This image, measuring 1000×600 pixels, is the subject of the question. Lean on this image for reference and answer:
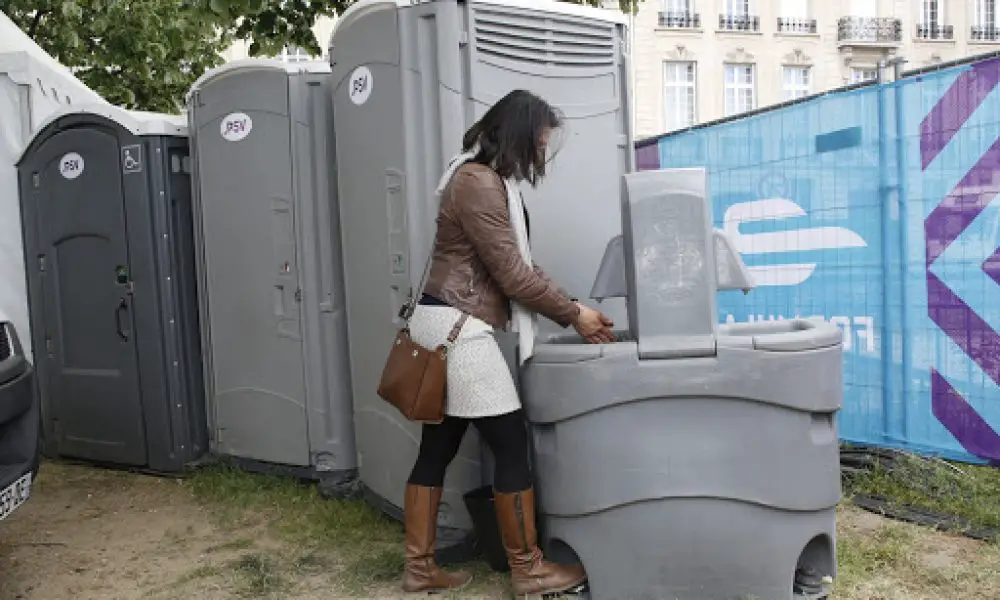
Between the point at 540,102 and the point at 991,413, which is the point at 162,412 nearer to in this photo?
the point at 540,102

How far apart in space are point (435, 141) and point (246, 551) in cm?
210

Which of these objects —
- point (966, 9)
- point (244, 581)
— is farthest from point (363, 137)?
point (966, 9)

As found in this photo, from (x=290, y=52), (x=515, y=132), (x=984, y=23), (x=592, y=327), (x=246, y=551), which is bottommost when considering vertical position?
(x=246, y=551)

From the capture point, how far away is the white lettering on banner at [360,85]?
4195 mm

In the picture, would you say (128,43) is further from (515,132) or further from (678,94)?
(678,94)

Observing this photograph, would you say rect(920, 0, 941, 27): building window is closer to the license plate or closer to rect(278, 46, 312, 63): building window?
rect(278, 46, 312, 63): building window

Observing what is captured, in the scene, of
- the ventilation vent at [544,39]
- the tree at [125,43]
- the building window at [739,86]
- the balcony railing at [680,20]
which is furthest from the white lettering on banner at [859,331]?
the building window at [739,86]

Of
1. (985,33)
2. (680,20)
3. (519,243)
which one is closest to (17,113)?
(519,243)

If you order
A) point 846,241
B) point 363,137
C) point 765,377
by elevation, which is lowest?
point 765,377

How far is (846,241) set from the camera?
17.2 ft

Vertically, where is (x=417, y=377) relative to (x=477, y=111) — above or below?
below

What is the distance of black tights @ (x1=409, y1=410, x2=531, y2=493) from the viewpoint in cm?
345

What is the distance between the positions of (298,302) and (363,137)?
1.21 metres

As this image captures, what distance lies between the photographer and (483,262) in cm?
343
